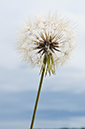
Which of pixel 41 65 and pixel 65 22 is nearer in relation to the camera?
pixel 41 65

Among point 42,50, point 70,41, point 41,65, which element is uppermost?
point 70,41

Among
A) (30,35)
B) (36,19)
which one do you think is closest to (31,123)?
(30,35)

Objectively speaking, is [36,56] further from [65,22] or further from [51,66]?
[65,22]

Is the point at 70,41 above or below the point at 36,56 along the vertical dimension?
above

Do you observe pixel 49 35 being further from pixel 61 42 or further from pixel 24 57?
pixel 24 57

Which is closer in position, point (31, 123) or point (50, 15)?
point (31, 123)

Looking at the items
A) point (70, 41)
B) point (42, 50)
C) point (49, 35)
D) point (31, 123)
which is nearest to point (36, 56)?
point (42, 50)
